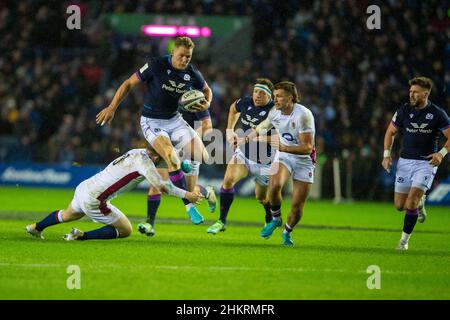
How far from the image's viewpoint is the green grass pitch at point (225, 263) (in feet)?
28.0

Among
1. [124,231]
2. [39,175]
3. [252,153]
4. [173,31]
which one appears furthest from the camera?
[173,31]

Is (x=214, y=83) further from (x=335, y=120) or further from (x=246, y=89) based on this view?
(x=335, y=120)

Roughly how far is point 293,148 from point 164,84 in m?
2.27

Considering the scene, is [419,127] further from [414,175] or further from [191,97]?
[191,97]

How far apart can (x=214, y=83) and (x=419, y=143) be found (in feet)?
50.7

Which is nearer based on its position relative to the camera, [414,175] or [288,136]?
[288,136]

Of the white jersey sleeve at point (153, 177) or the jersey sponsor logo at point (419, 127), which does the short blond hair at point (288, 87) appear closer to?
the jersey sponsor logo at point (419, 127)

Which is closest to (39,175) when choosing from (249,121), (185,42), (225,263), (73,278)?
(249,121)

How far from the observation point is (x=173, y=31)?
29.1m

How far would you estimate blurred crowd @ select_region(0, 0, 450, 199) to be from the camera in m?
26.6

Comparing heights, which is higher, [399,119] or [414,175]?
[399,119]

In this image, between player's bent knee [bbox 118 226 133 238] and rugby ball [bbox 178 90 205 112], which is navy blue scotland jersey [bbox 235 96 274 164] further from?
player's bent knee [bbox 118 226 133 238]

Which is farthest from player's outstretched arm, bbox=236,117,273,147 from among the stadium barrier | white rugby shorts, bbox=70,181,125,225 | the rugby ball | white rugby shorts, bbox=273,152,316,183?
the stadium barrier

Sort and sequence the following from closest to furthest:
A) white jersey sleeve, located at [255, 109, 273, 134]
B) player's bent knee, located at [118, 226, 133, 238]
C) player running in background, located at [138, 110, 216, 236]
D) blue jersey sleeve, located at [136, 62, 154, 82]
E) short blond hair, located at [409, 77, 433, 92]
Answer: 1. player's bent knee, located at [118, 226, 133, 238]
2. short blond hair, located at [409, 77, 433, 92]
3. blue jersey sleeve, located at [136, 62, 154, 82]
4. player running in background, located at [138, 110, 216, 236]
5. white jersey sleeve, located at [255, 109, 273, 134]
